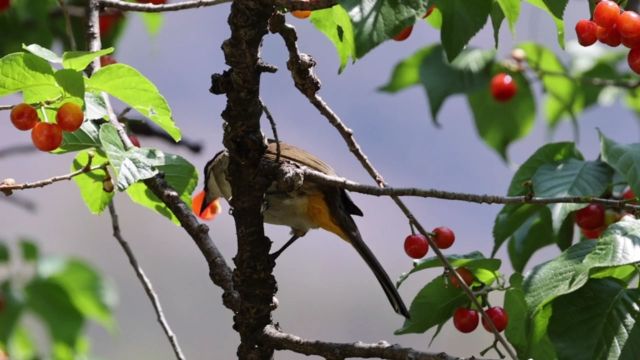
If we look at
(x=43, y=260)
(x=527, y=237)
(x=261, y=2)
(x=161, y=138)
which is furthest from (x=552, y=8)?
(x=161, y=138)

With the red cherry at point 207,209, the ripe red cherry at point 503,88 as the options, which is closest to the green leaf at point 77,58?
the red cherry at point 207,209

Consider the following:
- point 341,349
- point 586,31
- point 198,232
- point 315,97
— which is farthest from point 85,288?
point 586,31

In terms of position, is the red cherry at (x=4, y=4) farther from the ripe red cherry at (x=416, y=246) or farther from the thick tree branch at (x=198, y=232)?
the ripe red cherry at (x=416, y=246)

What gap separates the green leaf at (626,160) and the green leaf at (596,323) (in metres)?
0.34

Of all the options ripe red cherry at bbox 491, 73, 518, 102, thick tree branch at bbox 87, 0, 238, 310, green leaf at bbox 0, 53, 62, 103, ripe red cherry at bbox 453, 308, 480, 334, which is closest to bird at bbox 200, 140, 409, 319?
thick tree branch at bbox 87, 0, 238, 310

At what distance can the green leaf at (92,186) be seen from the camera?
268 centimetres

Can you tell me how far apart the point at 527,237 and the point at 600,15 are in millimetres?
1155

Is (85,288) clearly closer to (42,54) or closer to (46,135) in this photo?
(46,135)

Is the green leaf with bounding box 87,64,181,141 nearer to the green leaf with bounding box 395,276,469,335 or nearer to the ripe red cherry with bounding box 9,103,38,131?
the ripe red cherry with bounding box 9,103,38,131

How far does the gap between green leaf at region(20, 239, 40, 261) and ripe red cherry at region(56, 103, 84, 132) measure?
1033 millimetres

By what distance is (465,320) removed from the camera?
2566 mm

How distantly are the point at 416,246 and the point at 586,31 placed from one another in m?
0.75

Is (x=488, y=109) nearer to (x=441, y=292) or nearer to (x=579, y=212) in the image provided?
(x=579, y=212)

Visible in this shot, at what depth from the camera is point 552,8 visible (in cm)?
204
